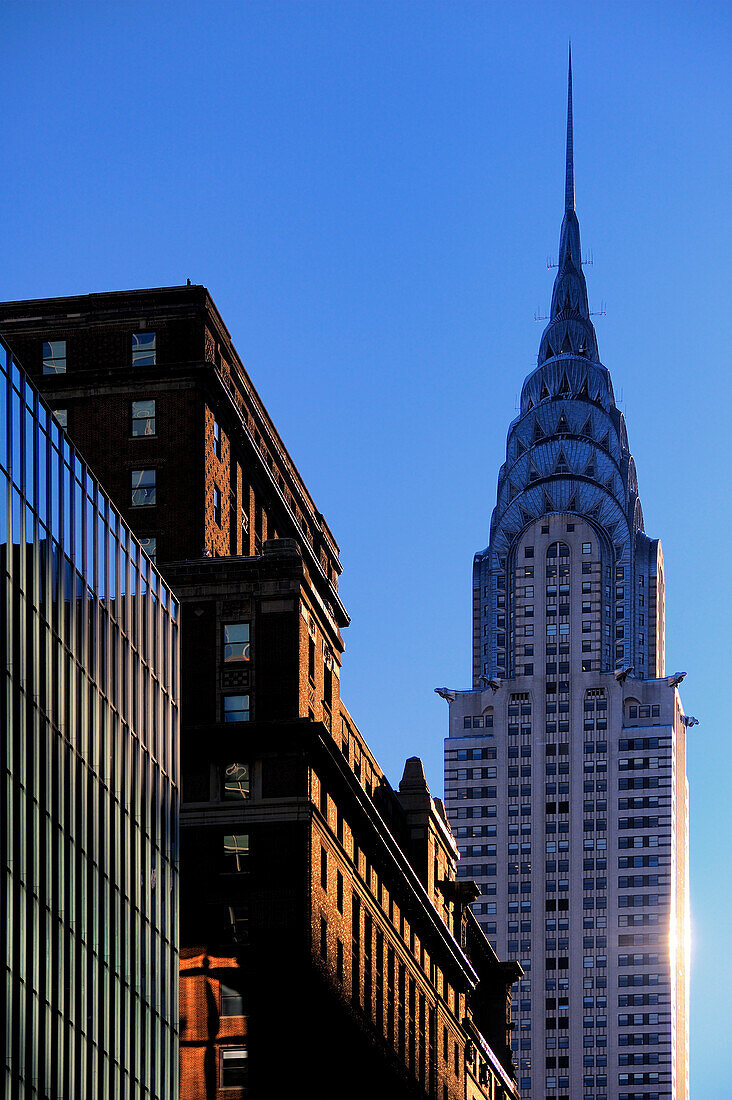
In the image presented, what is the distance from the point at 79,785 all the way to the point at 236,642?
101 ft

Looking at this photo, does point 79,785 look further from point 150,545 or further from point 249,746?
point 150,545

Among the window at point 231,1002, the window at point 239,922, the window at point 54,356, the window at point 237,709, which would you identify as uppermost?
the window at point 54,356

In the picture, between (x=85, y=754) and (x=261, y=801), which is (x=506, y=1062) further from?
(x=85, y=754)

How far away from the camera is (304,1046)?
9762cm

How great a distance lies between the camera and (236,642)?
10406 cm

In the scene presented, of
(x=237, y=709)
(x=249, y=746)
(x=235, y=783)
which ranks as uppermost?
(x=237, y=709)

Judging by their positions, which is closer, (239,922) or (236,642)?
(239,922)

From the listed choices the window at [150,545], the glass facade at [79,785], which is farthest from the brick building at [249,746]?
the glass facade at [79,785]

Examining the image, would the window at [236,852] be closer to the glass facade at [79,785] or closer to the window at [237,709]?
the window at [237,709]

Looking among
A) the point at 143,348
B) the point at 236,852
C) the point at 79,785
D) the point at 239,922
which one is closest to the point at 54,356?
the point at 143,348

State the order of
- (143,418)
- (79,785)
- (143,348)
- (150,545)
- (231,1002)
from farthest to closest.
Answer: (143,348) < (143,418) < (150,545) < (231,1002) < (79,785)

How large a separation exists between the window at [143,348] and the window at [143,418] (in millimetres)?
2099

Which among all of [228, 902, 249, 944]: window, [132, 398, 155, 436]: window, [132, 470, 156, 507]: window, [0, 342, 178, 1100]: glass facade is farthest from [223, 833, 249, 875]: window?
[132, 398, 155, 436]: window

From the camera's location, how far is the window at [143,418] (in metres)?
112
